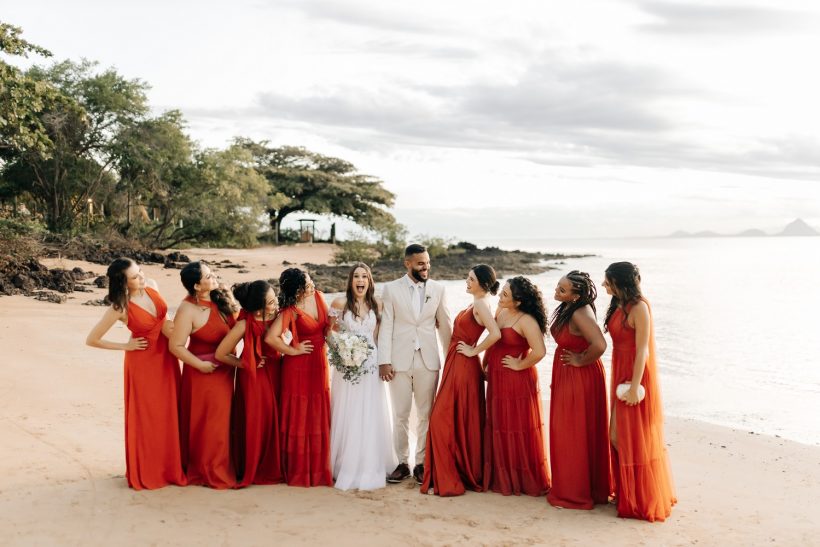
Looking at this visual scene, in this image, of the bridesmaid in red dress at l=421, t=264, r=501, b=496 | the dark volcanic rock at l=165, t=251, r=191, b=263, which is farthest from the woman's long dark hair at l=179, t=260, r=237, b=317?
the dark volcanic rock at l=165, t=251, r=191, b=263

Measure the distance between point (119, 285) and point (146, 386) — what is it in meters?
0.81

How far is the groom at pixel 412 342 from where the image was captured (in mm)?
6688

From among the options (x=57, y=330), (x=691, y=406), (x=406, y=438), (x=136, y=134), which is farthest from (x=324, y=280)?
(x=406, y=438)

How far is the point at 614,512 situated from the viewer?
20.0ft

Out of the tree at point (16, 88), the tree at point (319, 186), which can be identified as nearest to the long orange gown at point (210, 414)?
the tree at point (16, 88)

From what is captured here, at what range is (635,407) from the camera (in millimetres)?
5969

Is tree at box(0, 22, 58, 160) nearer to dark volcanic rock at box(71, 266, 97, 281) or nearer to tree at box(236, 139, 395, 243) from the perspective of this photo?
dark volcanic rock at box(71, 266, 97, 281)

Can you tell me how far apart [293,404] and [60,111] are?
87.0ft

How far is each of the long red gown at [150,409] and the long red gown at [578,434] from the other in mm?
2971

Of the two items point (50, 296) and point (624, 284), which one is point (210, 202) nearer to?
point (50, 296)

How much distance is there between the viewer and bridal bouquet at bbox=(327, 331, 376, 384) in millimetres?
6410

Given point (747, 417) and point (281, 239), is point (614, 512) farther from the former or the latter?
point (281, 239)

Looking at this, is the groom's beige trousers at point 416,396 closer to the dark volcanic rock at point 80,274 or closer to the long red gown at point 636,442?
the long red gown at point 636,442

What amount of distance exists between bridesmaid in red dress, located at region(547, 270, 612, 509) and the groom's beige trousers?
1.08m
